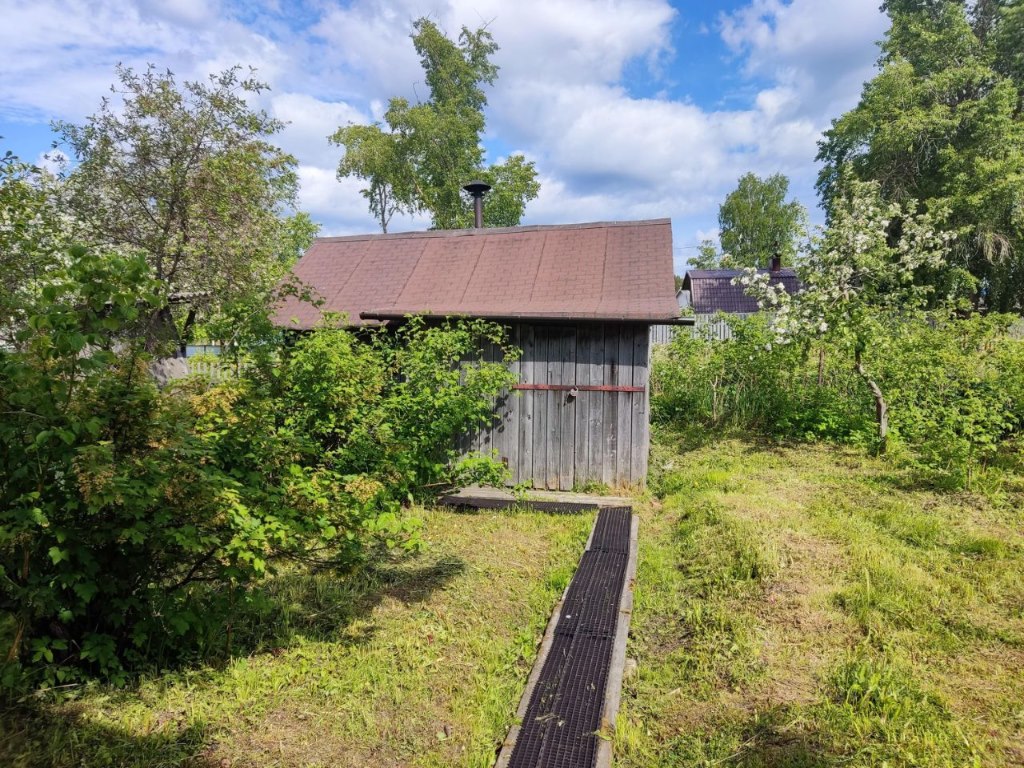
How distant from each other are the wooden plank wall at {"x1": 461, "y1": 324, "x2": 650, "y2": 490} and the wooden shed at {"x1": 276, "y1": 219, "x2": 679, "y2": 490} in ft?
0.04

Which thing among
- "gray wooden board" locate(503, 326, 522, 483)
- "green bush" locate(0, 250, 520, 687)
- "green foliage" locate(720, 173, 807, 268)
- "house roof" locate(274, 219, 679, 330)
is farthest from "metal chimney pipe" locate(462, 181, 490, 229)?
"green foliage" locate(720, 173, 807, 268)

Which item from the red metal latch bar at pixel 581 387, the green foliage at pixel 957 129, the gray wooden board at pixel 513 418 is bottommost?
the gray wooden board at pixel 513 418

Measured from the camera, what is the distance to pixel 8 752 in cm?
237

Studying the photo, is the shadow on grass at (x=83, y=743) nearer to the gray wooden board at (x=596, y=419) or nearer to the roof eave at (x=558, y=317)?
the roof eave at (x=558, y=317)

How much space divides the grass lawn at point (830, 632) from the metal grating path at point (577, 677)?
0.20 m

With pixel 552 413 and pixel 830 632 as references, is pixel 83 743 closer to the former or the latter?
pixel 830 632

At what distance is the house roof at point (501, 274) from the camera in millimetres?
7266

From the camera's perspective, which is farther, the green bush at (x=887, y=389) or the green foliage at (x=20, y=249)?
the green bush at (x=887, y=389)

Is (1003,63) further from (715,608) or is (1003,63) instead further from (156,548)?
(156,548)

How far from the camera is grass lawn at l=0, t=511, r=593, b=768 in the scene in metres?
2.54

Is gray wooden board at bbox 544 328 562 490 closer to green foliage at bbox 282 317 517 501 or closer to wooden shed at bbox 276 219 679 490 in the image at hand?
wooden shed at bbox 276 219 679 490

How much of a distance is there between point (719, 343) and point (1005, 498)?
507 cm

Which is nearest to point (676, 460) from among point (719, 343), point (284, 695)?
point (719, 343)

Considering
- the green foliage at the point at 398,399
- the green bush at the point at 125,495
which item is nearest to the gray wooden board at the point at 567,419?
the green foliage at the point at 398,399
